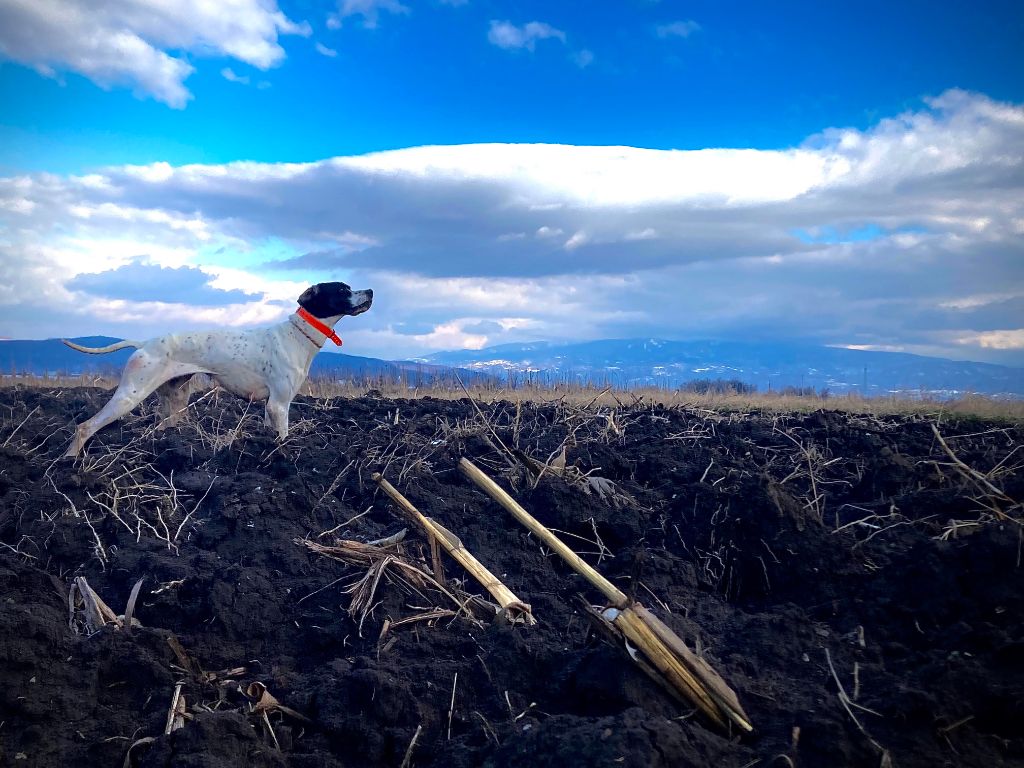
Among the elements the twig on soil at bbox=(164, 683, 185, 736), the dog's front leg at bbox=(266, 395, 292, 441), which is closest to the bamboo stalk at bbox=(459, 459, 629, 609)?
the twig on soil at bbox=(164, 683, 185, 736)

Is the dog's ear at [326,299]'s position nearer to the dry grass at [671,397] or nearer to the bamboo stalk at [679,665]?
the dry grass at [671,397]

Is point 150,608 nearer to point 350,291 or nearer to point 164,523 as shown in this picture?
point 164,523

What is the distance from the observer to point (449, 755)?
270 centimetres

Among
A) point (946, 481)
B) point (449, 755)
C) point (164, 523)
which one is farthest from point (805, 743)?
point (164, 523)

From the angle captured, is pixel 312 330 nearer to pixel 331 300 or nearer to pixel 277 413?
pixel 331 300

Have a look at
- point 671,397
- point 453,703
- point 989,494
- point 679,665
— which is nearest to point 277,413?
point 453,703

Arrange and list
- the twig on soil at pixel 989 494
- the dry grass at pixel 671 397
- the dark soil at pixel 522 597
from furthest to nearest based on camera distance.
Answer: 1. the dry grass at pixel 671 397
2. the twig on soil at pixel 989 494
3. the dark soil at pixel 522 597

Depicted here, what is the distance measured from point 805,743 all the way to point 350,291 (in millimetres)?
6804

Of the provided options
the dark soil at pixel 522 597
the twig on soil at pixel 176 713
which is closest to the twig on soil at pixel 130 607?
the dark soil at pixel 522 597

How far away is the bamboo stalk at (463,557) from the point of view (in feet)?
12.2

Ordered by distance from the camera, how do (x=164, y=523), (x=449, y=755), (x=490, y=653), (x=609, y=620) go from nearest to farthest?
(x=449, y=755), (x=609, y=620), (x=490, y=653), (x=164, y=523)

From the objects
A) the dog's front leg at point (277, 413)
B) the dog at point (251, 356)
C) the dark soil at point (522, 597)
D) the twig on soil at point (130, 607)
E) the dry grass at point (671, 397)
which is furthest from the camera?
the dry grass at point (671, 397)

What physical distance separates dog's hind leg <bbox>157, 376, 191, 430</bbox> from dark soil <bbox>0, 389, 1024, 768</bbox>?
5.70 ft

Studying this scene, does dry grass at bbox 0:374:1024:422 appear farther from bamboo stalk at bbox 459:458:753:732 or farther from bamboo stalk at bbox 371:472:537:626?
bamboo stalk at bbox 459:458:753:732
